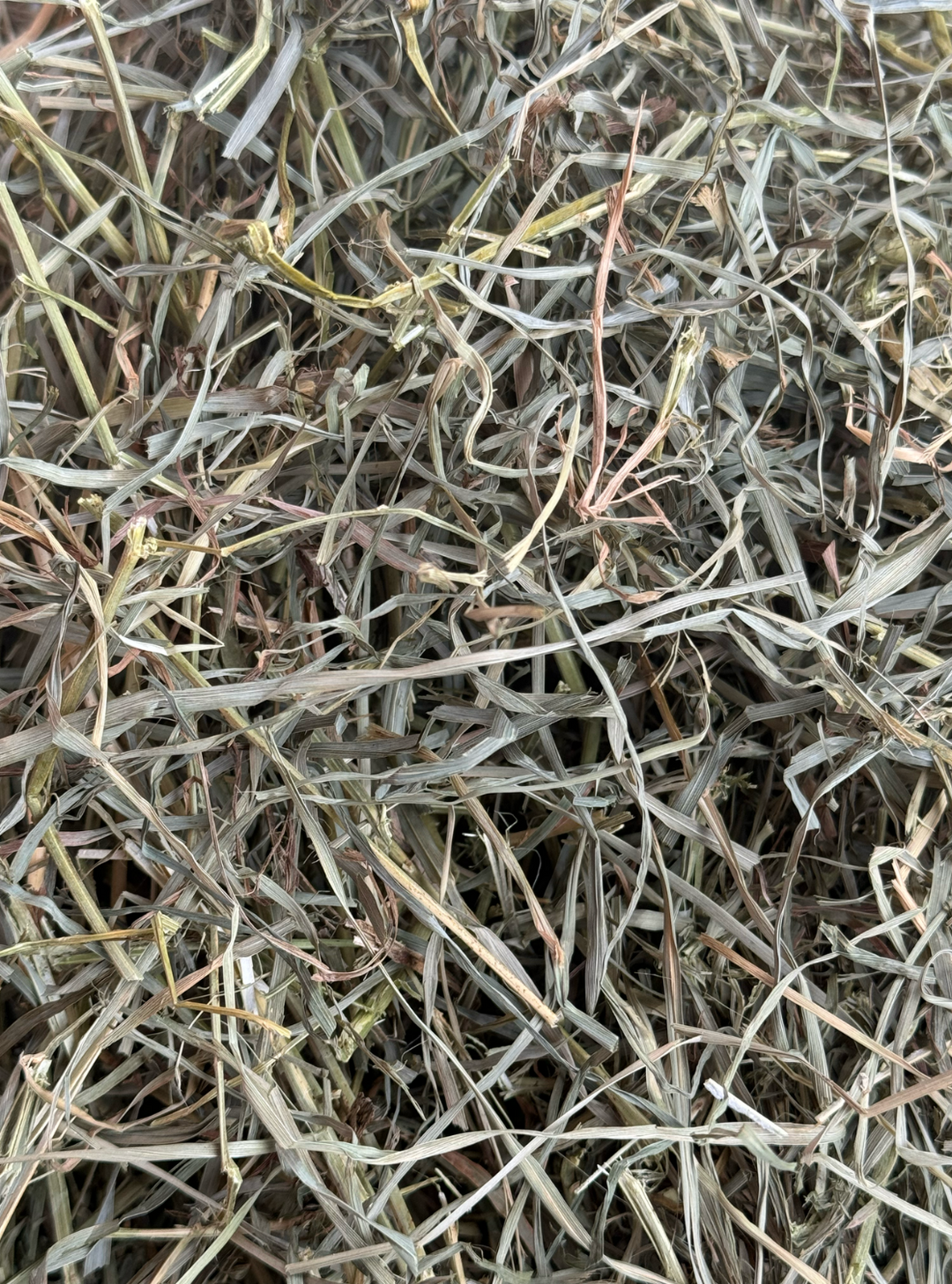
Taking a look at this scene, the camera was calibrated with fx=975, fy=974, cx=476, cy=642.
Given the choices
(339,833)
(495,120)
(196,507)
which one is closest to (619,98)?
(495,120)

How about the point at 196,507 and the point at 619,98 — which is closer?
the point at 196,507

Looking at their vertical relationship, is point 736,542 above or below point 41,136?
below

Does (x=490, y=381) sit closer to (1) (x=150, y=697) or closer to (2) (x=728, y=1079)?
(1) (x=150, y=697)

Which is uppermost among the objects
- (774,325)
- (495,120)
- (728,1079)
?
(495,120)

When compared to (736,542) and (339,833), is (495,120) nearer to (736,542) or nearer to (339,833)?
(736,542)

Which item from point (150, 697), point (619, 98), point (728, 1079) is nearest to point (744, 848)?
point (728, 1079)

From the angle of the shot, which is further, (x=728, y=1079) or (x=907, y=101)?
(x=907, y=101)
